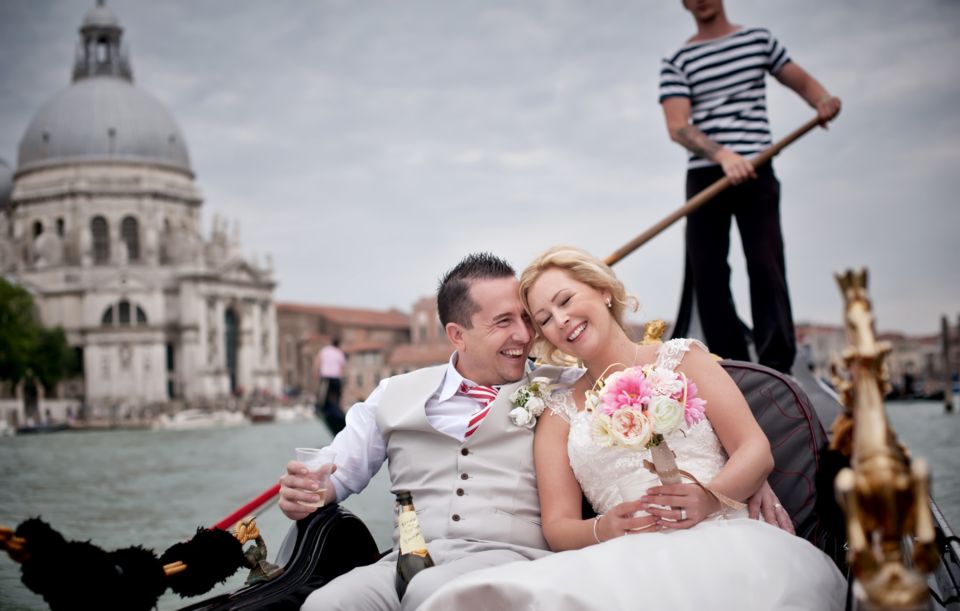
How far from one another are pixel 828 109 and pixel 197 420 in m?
40.5

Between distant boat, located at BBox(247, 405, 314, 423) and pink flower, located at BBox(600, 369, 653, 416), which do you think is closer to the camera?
pink flower, located at BBox(600, 369, 653, 416)

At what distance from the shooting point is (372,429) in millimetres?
2336

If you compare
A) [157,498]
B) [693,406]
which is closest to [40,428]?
[157,498]

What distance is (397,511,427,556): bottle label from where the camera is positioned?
199cm

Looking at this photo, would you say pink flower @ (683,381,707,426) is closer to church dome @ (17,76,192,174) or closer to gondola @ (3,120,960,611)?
gondola @ (3,120,960,611)

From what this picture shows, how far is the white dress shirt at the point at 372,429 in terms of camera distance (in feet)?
7.30

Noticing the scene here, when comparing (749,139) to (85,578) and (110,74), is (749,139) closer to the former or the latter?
(85,578)

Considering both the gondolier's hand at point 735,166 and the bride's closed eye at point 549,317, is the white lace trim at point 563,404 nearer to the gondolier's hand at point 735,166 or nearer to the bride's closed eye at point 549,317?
the bride's closed eye at point 549,317

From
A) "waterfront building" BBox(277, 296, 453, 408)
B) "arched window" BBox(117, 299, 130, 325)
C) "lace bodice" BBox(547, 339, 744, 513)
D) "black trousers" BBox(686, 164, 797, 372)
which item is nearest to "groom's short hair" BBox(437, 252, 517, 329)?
"lace bodice" BBox(547, 339, 744, 513)

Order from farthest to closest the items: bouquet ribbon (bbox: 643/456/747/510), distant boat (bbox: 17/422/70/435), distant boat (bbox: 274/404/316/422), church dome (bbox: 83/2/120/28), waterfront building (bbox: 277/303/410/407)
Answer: waterfront building (bbox: 277/303/410/407) → church dome (bbox: 83/2/120/28) → distant boat (bbox: 274/404/316/422) → distant boat (bbox: 17/422/70/435) → bouquet ribbon (bbox: 643/456/747/510)

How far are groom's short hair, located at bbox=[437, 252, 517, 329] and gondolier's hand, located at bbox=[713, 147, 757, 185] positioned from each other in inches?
55.4

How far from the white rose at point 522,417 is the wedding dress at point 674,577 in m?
0.41

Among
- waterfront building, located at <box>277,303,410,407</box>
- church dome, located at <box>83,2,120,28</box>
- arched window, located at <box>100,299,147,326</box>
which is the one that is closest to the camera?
arched window, located at <box>100,299,147,326</box>

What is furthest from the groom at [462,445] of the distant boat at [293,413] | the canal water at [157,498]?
the distant boat at [293,413]
